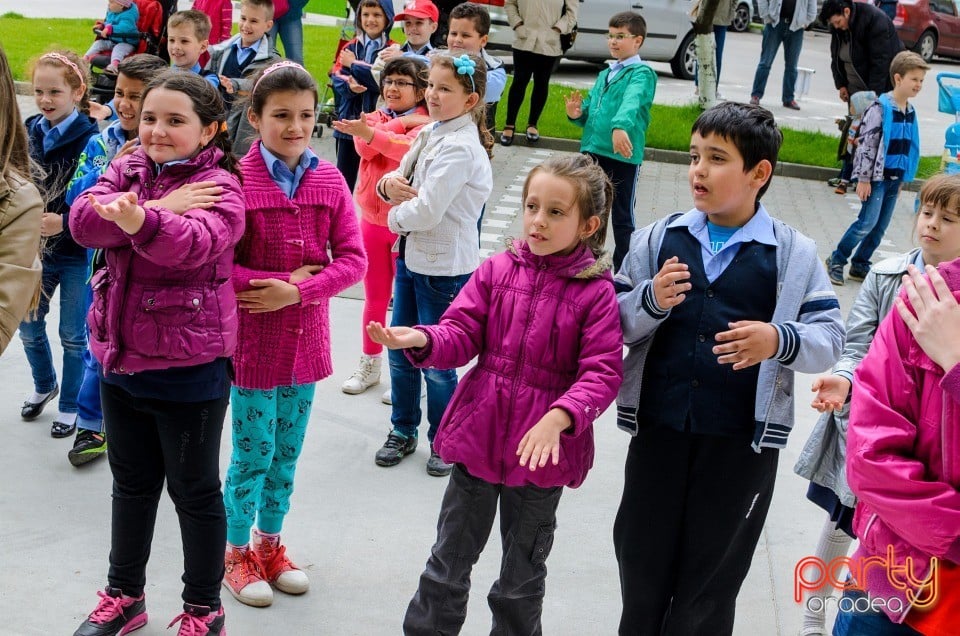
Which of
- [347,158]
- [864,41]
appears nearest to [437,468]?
[347,158]

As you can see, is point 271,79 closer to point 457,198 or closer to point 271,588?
point 457,198

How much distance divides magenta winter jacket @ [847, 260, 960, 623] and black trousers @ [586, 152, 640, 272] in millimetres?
5308

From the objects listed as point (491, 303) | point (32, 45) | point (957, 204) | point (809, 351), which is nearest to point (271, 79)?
point (491, 303)

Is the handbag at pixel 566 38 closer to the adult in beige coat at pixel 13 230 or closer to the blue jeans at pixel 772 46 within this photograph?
the blue jeans at pixel 772 46

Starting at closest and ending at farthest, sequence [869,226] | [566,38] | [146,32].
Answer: [869,226]
[146,32]
[566,38]

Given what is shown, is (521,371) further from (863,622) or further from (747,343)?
(863,622)

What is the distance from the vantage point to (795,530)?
4727 mm

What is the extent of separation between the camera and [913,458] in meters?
2.41

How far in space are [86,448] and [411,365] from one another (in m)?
1.48

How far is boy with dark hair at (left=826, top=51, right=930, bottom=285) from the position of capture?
788cm

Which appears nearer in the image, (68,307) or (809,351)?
(809,351)

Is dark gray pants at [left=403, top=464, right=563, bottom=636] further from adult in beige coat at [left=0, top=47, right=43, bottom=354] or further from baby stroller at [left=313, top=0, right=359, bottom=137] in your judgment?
baby stroller at [left=313, top=0, right=359, bottom=137]

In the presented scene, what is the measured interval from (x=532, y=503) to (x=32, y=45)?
47.1ft

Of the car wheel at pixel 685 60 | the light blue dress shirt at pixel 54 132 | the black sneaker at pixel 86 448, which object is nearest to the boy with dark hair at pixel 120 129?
the light blue dress shirt at pixel 54 132
